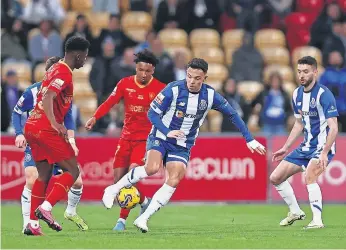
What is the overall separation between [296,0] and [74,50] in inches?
540

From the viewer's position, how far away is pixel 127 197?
549 inches

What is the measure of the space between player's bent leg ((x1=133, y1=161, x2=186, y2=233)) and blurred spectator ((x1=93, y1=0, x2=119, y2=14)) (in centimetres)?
1136

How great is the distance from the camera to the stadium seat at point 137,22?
24.8 metres

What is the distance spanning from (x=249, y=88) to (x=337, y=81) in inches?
104

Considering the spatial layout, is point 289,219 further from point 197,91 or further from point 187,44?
point 187,44

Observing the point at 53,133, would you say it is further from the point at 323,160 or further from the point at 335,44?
the point at 335,44

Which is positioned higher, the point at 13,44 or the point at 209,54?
the point at 13,44

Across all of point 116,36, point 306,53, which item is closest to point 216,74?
point 306,53

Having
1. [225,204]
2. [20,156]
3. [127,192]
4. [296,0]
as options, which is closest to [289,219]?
[127,192]

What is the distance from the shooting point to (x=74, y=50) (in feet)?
42.0

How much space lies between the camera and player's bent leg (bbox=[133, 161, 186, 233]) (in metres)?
13.4

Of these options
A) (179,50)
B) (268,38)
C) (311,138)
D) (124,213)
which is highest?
(268,38)

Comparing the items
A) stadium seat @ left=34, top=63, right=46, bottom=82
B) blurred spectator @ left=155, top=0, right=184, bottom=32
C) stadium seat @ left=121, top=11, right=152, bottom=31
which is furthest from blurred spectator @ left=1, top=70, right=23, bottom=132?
blurred spectator @ left=155, top=0, right=184, bottom=32

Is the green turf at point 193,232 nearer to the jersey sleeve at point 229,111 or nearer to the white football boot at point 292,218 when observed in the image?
the white football boot at point 292,218
